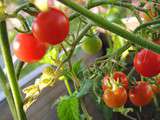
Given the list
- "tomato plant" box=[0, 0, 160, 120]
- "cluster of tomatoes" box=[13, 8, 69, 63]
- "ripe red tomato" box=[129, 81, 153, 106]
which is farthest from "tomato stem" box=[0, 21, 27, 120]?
"ripe red tomato" box=[129, 81, 153, 106]

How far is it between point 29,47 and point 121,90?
274mm

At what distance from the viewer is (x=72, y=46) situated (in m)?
0.55

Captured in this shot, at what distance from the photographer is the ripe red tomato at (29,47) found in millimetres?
370

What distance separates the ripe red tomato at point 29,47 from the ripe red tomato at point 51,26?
0.14 ft

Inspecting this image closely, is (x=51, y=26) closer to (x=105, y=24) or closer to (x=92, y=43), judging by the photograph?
(x=105, y=24)

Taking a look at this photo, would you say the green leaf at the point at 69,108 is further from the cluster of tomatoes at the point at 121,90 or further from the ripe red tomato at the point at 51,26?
the ripe red tomato at the point at 51,26

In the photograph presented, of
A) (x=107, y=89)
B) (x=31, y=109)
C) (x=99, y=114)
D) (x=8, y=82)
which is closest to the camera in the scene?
(x=8, y=82)

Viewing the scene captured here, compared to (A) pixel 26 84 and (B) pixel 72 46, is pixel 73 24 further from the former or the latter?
(A) pixel 26 84

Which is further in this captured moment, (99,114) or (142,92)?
(99,114)

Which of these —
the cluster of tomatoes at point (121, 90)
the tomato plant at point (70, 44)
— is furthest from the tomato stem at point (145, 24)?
the cluster of tomatoes at point (121, 90)

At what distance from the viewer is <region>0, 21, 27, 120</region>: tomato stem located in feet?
1.46

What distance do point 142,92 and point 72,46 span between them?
0.17 m

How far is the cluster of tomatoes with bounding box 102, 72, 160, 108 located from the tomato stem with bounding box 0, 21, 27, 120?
171mm

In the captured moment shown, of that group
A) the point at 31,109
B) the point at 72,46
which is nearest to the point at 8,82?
the point at 72,46
